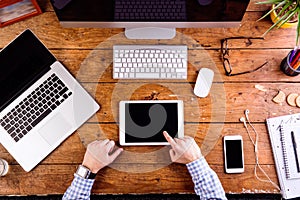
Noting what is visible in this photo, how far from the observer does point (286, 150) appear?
111 centimetres

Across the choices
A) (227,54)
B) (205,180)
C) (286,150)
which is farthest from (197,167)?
(227,54)

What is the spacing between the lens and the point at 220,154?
112 cm

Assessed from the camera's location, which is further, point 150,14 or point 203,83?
point 203,83

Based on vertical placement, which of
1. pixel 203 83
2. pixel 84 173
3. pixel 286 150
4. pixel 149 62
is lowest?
pixel 286 150

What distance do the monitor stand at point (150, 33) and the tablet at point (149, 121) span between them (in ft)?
0.76

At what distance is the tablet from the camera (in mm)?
1114

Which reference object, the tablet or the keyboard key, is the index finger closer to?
the tablet

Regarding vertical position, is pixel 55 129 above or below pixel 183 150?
above

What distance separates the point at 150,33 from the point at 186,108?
0.29 m

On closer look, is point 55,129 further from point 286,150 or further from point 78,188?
point 286,150

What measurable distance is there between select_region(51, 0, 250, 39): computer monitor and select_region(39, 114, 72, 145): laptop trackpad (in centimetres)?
33

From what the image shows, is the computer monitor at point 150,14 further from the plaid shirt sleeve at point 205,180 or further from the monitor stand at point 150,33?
the plaid shirt sleeve at point 205,180

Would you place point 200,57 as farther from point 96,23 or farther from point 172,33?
point 96,23

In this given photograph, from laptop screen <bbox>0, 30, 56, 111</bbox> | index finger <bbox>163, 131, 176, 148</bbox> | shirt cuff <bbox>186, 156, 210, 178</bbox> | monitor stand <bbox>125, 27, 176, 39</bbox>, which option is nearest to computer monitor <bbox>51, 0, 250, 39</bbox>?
monitor stand <bbox>125, 27, 176, 39</bbox>
